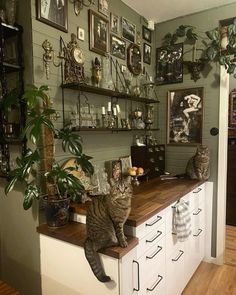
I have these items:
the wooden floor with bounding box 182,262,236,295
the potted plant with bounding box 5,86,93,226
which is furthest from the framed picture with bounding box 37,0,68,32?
the wooden floor with bounding box 182,262,236,295

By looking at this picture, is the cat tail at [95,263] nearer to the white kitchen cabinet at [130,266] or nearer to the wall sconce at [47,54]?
the white kitchen cabinet at [130,266]

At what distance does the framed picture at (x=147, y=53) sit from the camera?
2756 mm

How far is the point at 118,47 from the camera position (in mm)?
2355

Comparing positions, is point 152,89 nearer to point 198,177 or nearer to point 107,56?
point 107,56

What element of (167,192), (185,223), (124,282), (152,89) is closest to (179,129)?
(152,89)

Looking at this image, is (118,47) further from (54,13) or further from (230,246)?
(230,246)

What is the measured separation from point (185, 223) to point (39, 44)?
5.65 feet

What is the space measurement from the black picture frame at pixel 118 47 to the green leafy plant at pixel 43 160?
1.04m

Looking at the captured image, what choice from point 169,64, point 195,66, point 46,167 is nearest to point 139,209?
point 46,167

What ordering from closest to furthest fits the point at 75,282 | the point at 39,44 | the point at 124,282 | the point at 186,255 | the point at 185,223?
the point at 124,282 → the point at 75,282 → the point at 39,44 → the point at 185,223 → the point at 186,255

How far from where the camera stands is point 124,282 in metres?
1.28

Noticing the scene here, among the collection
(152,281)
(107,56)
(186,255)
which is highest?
(107,56)

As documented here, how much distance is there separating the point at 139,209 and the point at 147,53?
1980 millimetres

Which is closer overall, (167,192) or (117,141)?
(167,192)
